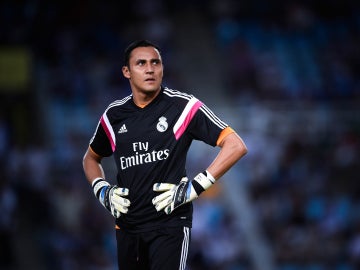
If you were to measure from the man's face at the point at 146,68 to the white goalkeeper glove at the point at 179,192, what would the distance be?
0.72 meters

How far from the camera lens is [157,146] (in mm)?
6078

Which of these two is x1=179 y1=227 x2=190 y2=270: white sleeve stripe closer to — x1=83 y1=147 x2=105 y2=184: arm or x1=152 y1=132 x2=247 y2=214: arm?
x1=152 y1=132 x2=247 y2=214: arm

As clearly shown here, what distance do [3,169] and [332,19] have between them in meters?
9.72

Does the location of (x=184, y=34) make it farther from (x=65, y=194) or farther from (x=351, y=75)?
(x=65, y=194)

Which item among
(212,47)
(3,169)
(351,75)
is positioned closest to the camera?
(3,169)

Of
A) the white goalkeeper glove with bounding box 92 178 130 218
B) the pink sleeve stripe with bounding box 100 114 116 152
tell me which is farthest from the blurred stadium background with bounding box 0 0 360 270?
the white goalkeeper glove with bounding box 92 178 130 218

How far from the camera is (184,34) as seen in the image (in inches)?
770

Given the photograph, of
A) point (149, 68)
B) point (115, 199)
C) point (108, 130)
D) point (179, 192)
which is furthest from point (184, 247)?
point (149, 68)

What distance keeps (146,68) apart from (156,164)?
2.20ft

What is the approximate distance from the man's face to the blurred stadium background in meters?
7.08

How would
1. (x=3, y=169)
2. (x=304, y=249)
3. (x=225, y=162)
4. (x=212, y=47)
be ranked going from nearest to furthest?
(x=225, y=162) < (x=3, y=169) < (x=304, y=249) < (x=212, y=47)

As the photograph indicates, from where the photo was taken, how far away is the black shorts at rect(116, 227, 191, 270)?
5949 mm

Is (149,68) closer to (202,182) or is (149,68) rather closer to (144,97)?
(144,97)

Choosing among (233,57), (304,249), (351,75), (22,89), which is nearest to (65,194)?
(22,89)
